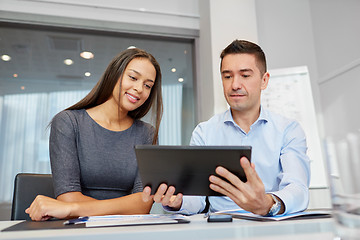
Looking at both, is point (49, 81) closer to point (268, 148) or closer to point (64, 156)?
point (64, 156)

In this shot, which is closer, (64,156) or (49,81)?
(64,156)

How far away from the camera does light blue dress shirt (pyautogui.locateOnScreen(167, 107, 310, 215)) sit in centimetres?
124

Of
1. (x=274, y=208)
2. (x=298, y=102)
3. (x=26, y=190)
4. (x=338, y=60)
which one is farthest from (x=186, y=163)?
(x=338, y=60)

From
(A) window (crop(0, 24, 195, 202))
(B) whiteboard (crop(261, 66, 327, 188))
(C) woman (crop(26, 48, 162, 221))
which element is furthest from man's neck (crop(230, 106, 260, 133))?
(A) window (crop(0, 24, 195, 202))

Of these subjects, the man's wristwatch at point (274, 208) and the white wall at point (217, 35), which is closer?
the man's wristwatch at point (274, 208)

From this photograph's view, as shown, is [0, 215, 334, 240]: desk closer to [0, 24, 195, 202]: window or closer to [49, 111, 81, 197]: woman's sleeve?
[49, 111, 81, 197]: woman's sleeve

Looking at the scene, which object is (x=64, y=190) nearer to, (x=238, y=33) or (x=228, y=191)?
(x=228, y=191)

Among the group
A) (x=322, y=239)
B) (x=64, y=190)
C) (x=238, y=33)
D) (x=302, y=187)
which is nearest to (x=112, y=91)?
(x=64, y=190)

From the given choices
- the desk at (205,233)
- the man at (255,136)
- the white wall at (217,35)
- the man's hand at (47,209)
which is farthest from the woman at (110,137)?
the white wall at (217,35)

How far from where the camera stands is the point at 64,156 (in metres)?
1.29

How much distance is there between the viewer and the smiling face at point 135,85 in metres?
1.47

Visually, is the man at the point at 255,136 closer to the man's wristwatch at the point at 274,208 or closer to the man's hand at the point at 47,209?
the man's wristwatch at the point at 274,208

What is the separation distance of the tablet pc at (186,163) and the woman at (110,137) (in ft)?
1.25

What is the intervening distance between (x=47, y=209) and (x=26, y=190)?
1.76ft
